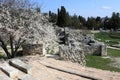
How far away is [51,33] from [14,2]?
2501mm

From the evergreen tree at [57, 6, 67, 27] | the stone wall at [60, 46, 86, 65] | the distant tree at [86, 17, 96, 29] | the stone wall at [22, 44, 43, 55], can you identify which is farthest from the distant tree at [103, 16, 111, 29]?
the stone wall at [22, 44, 43, 55]

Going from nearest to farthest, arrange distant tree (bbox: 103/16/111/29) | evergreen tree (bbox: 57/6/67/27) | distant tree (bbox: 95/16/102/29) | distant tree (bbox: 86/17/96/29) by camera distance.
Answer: evergreen tree (bbox: 57/6/67/27)
distant tree (bbox: 86/17/96/29)
distant tree (bbox: 95/16/102/29)
distant tree (bbox: 103/16/111/29)

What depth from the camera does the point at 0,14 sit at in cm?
1231

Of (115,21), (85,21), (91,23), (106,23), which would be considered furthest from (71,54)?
(106,23)

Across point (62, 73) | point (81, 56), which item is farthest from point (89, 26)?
point (62, 73)

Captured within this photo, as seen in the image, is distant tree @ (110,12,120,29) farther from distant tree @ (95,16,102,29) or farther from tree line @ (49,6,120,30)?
distant tree @ (95,16,102,29)

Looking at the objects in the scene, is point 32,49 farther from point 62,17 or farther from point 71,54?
point 62,17

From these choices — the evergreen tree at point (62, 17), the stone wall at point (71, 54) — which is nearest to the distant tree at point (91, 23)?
the evergreen tree at point (62, 17)

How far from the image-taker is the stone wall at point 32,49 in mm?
13336

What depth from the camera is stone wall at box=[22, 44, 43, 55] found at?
13336mm

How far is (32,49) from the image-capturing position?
13.4 metres

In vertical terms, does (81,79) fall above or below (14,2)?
below

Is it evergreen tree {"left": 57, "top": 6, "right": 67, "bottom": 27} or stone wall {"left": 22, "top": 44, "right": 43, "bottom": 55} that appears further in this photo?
evergreen tree {"left": 57, "top": 6, "right": 67, "bottom": 27}

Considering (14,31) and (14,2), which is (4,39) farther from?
(14,2)
